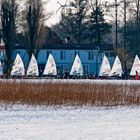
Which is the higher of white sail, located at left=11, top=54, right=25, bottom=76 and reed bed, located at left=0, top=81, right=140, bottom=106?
white sail, located at left=11, top=54, right=25, bottom=76

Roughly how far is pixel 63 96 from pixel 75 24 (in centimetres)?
5477

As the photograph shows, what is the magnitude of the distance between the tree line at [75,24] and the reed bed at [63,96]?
3458 centimetres

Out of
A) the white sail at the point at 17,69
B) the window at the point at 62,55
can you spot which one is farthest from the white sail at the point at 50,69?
the window at the point at 62,55

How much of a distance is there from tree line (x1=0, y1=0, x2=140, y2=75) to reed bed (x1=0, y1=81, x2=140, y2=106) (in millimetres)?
34579

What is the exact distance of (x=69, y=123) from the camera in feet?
53.1

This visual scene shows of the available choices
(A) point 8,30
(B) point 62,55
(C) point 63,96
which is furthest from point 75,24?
(C) point 63,96

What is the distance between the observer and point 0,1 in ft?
225

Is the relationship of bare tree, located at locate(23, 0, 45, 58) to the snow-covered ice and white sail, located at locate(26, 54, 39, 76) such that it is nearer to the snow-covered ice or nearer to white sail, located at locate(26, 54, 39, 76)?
white sail, located at locate(26, 54, 39, 76)

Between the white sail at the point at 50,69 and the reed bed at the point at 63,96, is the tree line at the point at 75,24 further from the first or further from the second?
the reed bed at the point at 63,96

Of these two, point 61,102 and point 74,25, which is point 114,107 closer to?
point 61,102

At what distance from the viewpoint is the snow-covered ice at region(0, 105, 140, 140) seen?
13.1 m

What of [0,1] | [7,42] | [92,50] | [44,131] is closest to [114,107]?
[44,131]

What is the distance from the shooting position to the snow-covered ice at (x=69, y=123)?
13.1 m

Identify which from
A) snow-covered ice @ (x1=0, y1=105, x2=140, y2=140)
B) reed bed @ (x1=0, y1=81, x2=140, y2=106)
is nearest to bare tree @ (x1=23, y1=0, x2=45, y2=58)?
reed bed @ (x1=0, y1=81, x2=140, y2=106)
